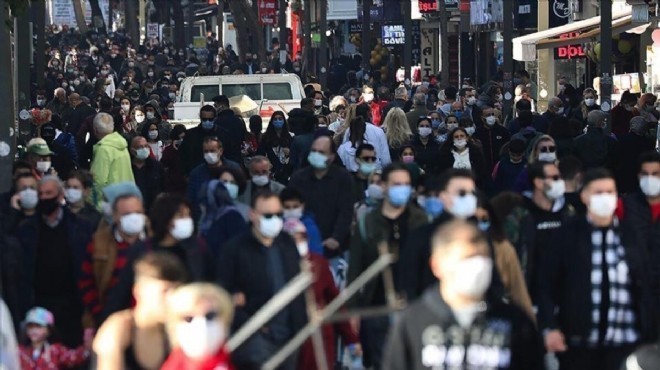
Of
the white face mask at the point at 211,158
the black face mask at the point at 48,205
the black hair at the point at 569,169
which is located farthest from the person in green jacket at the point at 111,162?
the black hair at the point at 569,169

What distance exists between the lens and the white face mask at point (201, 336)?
22.7 feet

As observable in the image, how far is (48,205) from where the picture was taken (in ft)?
Result: 39.6

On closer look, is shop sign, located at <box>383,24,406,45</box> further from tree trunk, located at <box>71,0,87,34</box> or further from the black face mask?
the black face mask

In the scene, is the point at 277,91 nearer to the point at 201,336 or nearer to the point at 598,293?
the point at 598,293

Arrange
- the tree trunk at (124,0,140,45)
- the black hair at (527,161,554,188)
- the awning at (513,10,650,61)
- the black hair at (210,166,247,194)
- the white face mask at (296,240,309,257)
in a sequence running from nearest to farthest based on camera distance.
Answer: the white face mask at (296,240,309,257) → the black hair at (527,161,554,188) → the black hair at (210,166,247,194) → the awning at (513,10,650,61) → the tree trunk at (124,0,140,45)

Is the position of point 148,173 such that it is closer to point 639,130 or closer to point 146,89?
point 639,130

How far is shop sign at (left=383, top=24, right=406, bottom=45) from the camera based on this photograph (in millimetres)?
55781

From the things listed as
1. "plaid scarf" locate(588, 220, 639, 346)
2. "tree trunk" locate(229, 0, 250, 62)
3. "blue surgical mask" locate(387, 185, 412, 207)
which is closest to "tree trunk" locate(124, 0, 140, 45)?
"tree trunk" locate(229, 0, 250, 62)

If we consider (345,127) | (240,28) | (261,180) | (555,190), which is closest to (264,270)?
(555,190)

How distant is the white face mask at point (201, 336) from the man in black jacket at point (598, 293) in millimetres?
2708

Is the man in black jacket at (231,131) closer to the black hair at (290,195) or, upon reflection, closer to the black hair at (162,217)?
the black hair at (290,195)

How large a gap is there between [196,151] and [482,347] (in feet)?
39.9

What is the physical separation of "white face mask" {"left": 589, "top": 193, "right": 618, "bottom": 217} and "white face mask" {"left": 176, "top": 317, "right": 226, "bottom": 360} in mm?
3122

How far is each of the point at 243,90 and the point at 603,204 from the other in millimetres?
19727
